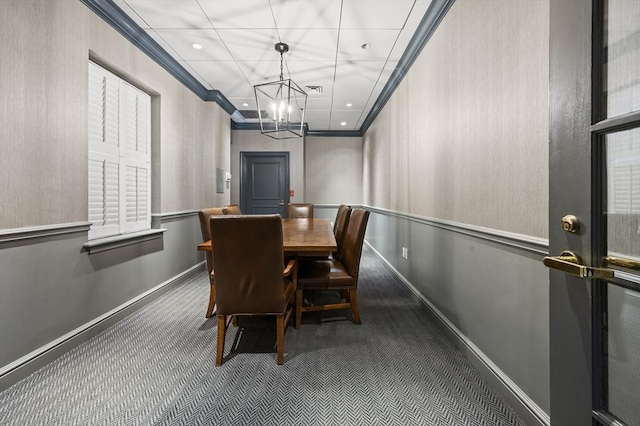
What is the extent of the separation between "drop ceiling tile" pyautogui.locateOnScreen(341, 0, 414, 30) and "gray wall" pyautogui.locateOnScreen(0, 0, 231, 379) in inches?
73.9

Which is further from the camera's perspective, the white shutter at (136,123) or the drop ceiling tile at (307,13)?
the white shutter at (136,123)

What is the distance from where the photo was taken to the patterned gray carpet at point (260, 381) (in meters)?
1.35

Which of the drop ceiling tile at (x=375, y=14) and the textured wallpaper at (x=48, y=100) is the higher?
the drop ceiling tile at (x=375, y=14)

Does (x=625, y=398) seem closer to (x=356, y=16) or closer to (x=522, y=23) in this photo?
(x=522, y=23)

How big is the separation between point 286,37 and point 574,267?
2787 mm

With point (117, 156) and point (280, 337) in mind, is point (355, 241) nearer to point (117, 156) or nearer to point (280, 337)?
point (280, 337)

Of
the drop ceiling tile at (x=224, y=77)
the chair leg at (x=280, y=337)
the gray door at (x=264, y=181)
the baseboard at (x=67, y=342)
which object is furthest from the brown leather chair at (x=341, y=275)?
the gray door at (x=264, y=181)

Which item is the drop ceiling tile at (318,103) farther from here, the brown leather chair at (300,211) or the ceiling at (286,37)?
the brown leather chair at (300,211)

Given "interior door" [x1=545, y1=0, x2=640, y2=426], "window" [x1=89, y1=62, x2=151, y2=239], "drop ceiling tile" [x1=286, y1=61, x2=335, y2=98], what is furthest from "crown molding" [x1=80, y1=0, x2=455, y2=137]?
"interior door" [x1=545, y1=0, x2=640, y2=426]

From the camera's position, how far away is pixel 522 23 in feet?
4.30

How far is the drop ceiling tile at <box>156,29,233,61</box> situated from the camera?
8.73 feet

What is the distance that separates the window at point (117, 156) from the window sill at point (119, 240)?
10 centimetres

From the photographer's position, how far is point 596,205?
63cm

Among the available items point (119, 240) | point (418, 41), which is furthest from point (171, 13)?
point (418, 41)
